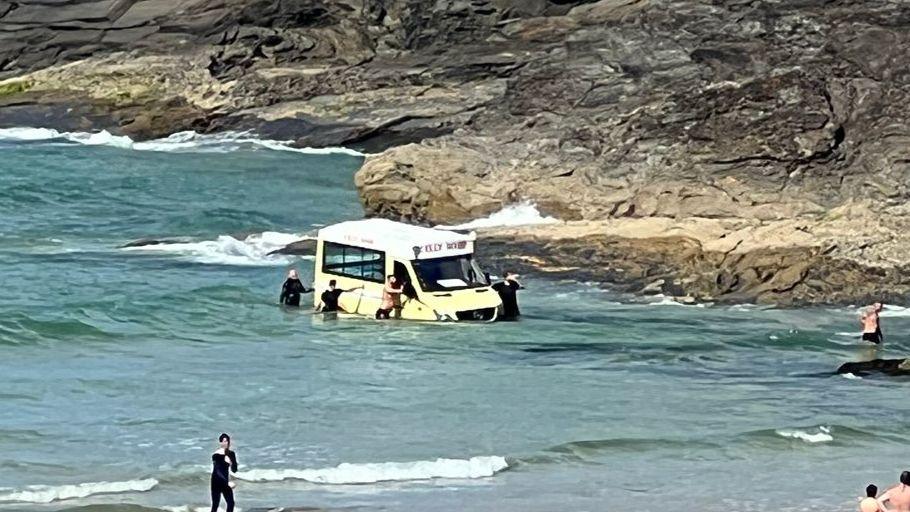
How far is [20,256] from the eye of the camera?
4047 cm

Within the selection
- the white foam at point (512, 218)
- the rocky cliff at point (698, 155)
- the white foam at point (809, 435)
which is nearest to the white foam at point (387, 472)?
the white foam at point (809, 435)

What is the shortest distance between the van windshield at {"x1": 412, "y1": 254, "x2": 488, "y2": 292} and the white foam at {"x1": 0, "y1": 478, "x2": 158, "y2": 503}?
9924mm

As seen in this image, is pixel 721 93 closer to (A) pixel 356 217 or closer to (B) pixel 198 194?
(A) pixel 356 217

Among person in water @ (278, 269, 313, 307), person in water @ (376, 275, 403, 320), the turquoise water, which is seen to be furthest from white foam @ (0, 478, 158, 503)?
person in water @ (278, 269, 313, 307)

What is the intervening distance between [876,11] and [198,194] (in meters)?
18.7

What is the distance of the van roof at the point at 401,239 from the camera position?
100 feet

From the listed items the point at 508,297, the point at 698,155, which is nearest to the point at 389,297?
the point at 508,297

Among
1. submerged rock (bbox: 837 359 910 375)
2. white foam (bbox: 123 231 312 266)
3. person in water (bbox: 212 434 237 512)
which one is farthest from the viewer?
white foam (bbox: 123 231 312 266)

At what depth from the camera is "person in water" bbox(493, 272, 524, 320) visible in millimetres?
30844

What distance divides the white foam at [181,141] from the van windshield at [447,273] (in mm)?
29590

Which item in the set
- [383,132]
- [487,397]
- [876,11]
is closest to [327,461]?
[487,397]

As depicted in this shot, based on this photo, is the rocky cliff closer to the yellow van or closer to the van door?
the yellow van

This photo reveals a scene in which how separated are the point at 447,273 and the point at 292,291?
3.29 meters

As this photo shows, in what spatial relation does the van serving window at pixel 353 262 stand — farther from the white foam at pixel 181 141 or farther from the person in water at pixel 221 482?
the white foam at pixel 181 141
